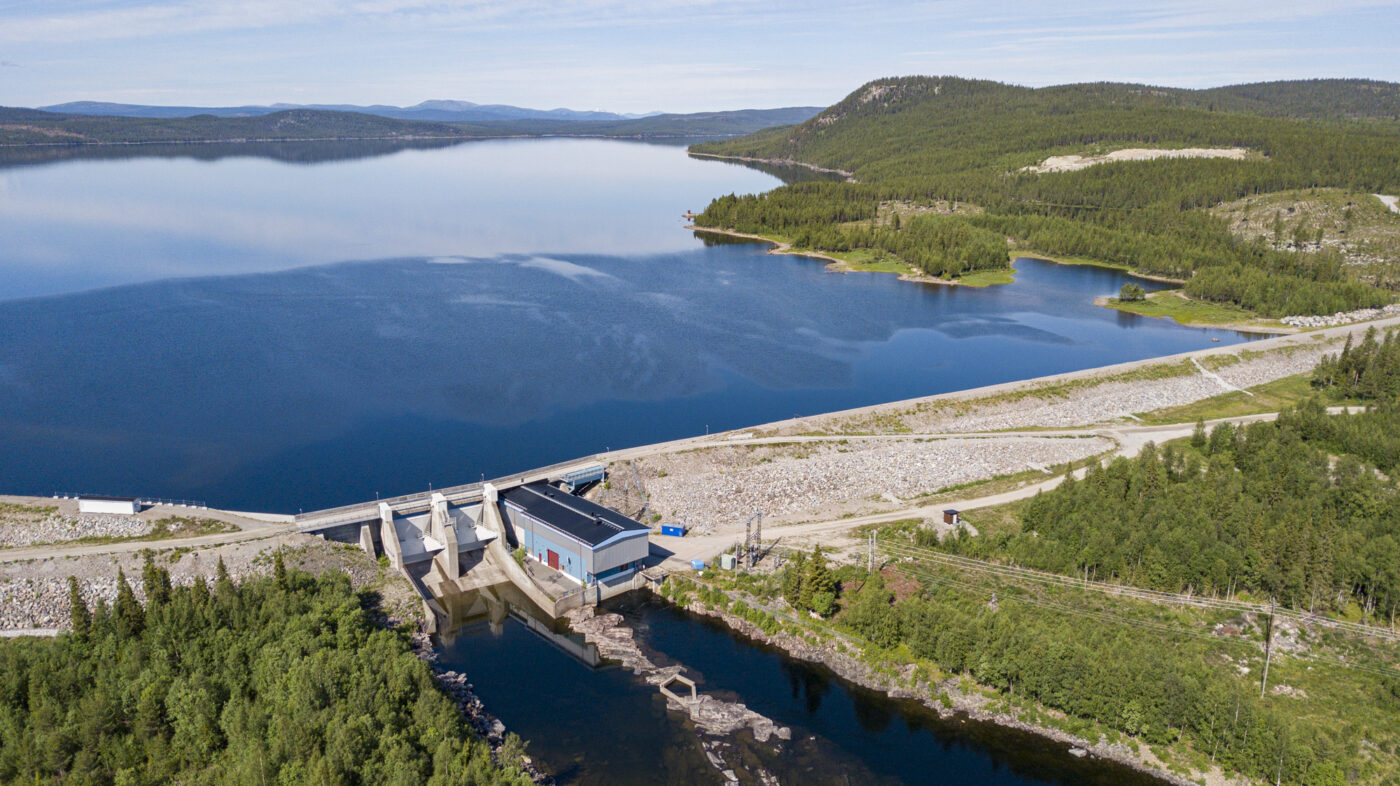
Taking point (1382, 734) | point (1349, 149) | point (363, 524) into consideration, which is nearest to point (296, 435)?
point (363, 524)

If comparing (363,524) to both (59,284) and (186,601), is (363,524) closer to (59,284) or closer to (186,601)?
(186,601)

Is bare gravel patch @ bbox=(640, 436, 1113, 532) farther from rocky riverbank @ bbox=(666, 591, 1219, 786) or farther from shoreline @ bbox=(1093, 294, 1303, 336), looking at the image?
shoreline @ bbox=(1093, 294, 1303, 336)

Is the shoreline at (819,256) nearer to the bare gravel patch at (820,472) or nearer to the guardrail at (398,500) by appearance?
the bare gravel patch at (820,472)

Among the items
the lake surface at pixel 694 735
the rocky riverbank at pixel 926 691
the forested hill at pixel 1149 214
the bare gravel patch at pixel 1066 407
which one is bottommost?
the lake surface at pixel 694 735

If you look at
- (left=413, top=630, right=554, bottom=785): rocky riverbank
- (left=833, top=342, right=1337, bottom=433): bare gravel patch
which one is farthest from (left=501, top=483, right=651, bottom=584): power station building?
(left=833, top=342, right=1337, bottom=433): bare gravel patch

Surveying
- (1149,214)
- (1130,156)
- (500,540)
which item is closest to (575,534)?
(500,540)

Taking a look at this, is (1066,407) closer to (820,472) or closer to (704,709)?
(820,472)

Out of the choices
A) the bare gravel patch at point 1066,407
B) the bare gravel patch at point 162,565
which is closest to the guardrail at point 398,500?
the bare gravel patch at point 162,565
